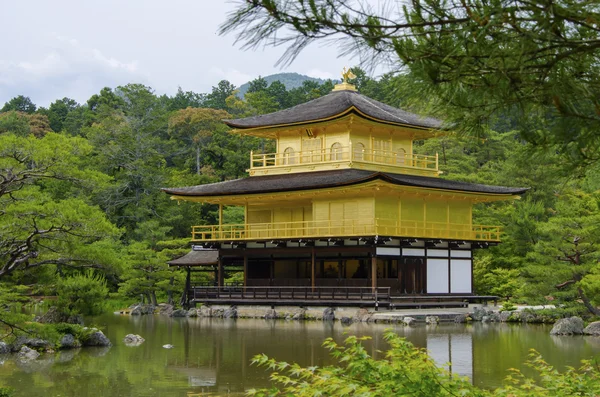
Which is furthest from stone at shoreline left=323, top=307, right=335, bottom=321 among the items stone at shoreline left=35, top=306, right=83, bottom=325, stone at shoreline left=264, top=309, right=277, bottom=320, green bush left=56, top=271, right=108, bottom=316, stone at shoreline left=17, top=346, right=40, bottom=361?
stone at shoreline left=17, top=346, right=40, bottom=361

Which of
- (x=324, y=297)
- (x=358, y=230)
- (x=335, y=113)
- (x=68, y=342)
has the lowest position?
(x=68, y=342)

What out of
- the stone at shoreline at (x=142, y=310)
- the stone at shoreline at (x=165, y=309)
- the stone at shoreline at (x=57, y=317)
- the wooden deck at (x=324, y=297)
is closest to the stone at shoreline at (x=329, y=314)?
the wooden deck at (x=324, y=297)

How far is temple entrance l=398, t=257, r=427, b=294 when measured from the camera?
28766mm

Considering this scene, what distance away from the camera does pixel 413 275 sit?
28938 millimetres

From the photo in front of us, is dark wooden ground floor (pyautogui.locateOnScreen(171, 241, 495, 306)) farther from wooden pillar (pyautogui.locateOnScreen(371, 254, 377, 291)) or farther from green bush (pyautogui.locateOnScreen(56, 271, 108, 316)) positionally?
green bush (pyautogui.locateOnScreen(56, 271, 108, 316))

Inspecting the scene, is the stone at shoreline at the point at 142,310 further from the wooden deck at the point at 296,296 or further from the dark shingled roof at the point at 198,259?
the wooden deck at the point at 296,296

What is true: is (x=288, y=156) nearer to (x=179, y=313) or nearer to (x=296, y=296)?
(x=296, y=296)

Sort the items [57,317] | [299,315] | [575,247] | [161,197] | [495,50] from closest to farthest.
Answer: [495,50]
[57,317]
[575,247]
[299,315]
[161,197]

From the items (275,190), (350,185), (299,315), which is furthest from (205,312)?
(350,185)

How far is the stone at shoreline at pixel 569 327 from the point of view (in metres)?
20.4

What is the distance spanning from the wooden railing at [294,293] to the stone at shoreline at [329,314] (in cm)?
42

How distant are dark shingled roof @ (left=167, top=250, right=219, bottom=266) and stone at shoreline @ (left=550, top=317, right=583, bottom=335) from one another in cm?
1516

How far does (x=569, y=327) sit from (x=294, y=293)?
10.3 m

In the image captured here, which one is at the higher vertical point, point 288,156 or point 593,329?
point 288,156
